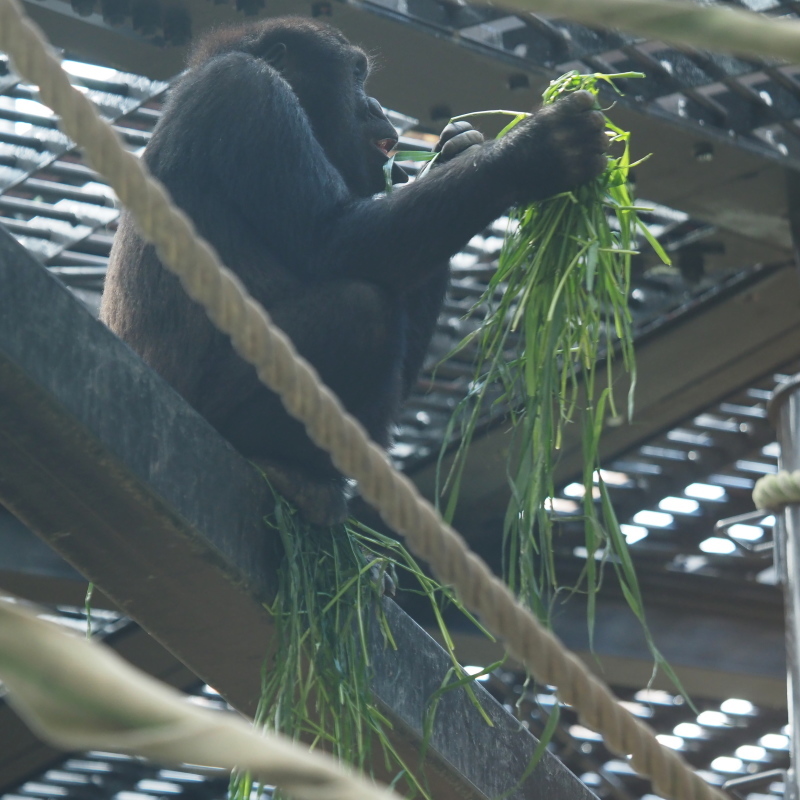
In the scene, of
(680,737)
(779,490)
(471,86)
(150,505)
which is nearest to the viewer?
(150,505)

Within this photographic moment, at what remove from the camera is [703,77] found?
390 centimetres

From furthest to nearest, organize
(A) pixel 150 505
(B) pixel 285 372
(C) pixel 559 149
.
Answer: (C) pixel 559 149, (A) pixel 150 505, (B) pixel 285 372

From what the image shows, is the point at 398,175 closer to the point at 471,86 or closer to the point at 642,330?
the point at 471,86

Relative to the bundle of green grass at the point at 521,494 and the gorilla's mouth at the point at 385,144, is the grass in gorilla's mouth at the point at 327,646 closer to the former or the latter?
Answer: the bundle of green grass at the point at 521,494

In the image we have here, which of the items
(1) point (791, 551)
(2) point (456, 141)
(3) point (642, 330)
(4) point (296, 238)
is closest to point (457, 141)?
(2) point (456, 141)

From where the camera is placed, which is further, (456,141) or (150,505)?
(456,141)

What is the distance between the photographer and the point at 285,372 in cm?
124

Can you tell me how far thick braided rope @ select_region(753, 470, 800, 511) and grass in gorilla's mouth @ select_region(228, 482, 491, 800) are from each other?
1076 millimetres

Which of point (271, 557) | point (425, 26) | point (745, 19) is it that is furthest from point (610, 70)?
point (745, 19)

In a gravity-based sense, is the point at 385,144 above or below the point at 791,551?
above

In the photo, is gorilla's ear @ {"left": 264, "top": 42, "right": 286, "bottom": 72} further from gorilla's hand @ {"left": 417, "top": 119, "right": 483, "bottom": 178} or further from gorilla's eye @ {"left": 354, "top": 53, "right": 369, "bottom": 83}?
gorilla's hand @ {"left": 417, "top": 119, "right": 483, "bottom": 178}

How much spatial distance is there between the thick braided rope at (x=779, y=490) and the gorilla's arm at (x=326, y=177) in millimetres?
1051

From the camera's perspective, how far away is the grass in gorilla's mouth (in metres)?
2.12

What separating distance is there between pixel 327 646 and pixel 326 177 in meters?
1.01
